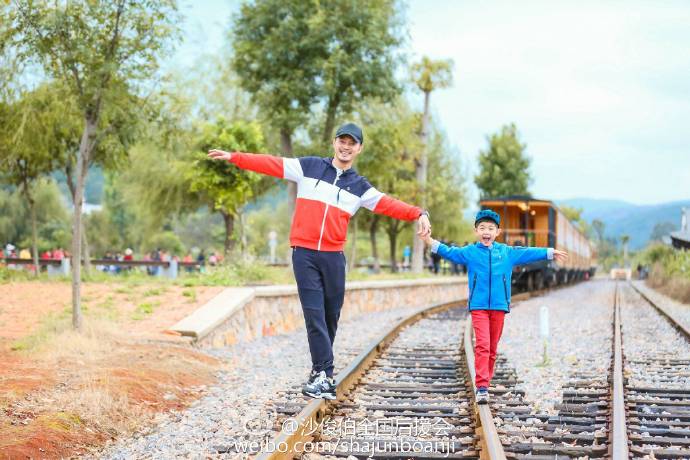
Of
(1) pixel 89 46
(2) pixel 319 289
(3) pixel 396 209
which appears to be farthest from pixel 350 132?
(1) pixel 89 46

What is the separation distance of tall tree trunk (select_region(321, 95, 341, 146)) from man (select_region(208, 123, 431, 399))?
14.8 meters

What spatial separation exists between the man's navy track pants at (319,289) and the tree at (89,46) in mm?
4095

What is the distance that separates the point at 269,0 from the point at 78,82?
1150 cm

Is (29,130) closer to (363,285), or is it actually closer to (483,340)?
(363,285)

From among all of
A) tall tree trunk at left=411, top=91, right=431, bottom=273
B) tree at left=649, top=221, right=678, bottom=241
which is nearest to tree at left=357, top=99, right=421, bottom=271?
tall tree trunk at left=411, top=91, right=431, bottom=273

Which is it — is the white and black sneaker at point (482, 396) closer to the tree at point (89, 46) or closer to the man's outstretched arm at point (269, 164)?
the man's outstretched arm at point (269, 164)

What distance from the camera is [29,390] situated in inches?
243

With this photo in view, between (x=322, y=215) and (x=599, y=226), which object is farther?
(x=599, y=226)

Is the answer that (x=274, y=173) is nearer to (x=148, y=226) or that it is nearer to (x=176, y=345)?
(x=176, y=345)

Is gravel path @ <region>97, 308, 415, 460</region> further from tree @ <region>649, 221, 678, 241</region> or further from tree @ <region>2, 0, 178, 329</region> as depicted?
tree @ <region>649, 221, 678, 241</region>

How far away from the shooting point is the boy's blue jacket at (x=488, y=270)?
5883 mm

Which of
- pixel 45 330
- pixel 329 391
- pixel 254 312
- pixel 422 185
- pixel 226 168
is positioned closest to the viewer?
pixel 329 391

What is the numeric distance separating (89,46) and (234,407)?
4.92 meters

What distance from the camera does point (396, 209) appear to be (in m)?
5.69
